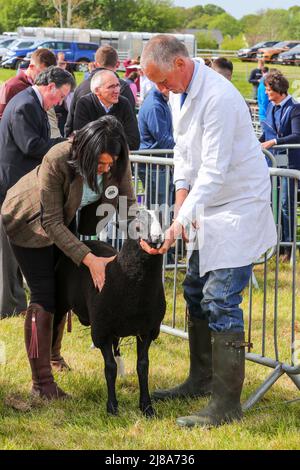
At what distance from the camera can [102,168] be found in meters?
4.46

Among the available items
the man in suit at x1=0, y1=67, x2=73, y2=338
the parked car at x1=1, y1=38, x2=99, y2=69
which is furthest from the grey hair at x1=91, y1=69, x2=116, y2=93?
the parked car at x1=1, y1=38, x2=99, y2=69

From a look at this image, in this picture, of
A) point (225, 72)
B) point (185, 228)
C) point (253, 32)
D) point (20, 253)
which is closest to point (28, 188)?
point (20, 253)

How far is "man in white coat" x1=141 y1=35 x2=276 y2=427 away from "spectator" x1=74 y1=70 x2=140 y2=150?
9.26 ft

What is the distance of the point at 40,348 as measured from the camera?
4934 millimetres

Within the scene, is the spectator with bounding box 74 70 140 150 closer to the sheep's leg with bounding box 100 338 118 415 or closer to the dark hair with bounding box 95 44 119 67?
the dark hair with bounding box 95 44 119 67

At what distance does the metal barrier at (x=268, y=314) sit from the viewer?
500cm

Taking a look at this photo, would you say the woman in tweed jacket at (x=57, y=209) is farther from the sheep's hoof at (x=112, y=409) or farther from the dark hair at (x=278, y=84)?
the dark hair at (x=278, y=84)

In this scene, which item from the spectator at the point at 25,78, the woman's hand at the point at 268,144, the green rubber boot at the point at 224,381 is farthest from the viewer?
the woman's hand at the point at 268,144

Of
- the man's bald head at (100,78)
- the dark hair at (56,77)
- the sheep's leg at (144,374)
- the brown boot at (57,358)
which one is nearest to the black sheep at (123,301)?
the sheep's leg at (144,374)

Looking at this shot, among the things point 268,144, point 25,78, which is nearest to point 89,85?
point 25,78

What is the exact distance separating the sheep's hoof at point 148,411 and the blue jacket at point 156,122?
414 centimetres

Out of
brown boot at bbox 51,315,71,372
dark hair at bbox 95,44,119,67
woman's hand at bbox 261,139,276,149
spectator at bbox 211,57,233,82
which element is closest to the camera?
brown boot at bbox 51,315,71,372

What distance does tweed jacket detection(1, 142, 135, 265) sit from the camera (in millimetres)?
4590

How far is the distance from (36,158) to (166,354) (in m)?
1.73
